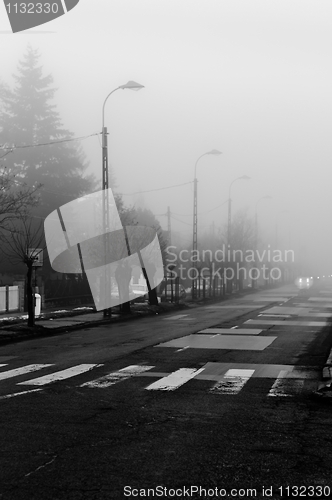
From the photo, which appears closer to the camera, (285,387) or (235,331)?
(285,387)

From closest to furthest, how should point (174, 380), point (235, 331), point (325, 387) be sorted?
point (325, 387), point (174, 380), point (235, 331)

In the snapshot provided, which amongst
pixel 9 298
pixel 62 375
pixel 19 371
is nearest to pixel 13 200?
pixel 9 298

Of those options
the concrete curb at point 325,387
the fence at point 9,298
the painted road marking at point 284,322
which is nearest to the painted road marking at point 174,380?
the concrete curb at point 325,387

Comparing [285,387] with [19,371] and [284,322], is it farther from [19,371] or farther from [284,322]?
[284,322]

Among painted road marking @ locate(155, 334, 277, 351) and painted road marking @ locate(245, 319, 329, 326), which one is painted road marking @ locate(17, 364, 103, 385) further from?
painted road marking @ locate(245, 319, 329, 326)

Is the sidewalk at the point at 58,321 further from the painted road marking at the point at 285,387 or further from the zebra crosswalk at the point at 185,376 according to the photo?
the painted road marking at the point at 285,387

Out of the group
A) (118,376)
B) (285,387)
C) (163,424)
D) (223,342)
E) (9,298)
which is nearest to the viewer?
(163,424)

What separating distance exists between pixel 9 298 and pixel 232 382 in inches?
917

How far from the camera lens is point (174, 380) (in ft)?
41.0

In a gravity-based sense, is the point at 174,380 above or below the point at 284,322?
above

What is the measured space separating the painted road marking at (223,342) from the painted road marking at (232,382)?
4609 millimetres

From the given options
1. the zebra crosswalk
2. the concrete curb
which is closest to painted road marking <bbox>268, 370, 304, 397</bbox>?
the zebra crosswalk

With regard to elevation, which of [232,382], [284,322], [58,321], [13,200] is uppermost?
[13,200]

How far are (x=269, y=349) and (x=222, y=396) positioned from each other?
310 inches
